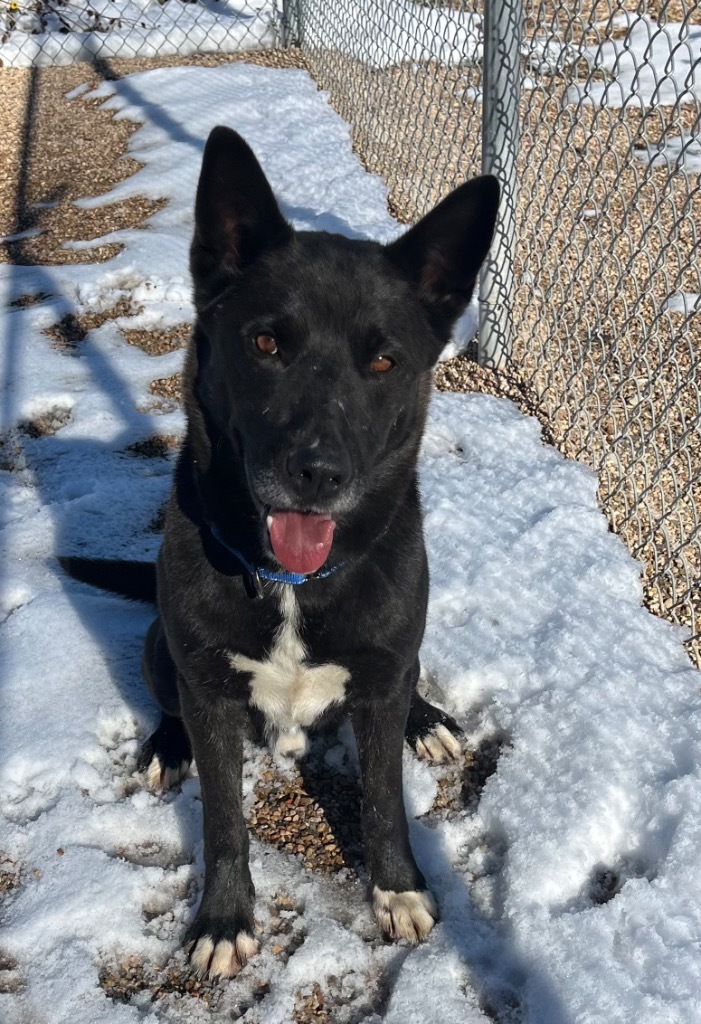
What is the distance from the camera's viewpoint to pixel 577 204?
573cm

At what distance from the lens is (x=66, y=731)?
2617 millimetres

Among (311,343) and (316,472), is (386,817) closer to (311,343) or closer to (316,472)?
(316,472)

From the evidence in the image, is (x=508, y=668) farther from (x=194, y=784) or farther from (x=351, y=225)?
(x=351, y=225)

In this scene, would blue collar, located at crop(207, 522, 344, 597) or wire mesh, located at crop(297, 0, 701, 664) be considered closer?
blue collar, located at crop(207, 522, 344, 597)

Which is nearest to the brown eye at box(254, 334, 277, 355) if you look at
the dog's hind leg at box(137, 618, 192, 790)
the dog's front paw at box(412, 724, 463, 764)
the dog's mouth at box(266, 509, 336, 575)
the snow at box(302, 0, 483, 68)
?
the dog's mouth at box(266, 509, 336, 575)

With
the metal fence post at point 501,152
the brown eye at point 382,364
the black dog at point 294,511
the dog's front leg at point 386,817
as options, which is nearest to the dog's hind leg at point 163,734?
the black dog at point 294,511

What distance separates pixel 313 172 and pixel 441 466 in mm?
3180

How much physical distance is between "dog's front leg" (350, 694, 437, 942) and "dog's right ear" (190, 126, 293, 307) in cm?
102

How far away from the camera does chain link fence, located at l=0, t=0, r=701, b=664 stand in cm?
347

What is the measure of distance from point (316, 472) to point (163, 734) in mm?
984

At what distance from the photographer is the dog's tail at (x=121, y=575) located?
2975mm

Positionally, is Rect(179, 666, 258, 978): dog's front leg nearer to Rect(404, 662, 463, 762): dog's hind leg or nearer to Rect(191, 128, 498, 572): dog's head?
Rect(191, 128, 498, 572): dog's head

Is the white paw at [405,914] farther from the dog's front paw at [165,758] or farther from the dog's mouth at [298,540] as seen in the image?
the dog's mouth at [298,540]

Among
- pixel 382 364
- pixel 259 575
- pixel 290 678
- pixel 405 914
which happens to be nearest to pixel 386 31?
pixel 382 364
